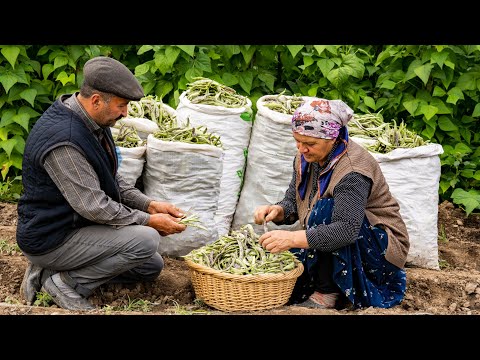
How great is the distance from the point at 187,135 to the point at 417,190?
5.05 feet

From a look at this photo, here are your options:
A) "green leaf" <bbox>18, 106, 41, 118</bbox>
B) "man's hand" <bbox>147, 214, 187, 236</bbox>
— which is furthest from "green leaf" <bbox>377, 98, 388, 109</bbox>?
"green leaf" <bbox>18, 106, 41, 118</bbox>

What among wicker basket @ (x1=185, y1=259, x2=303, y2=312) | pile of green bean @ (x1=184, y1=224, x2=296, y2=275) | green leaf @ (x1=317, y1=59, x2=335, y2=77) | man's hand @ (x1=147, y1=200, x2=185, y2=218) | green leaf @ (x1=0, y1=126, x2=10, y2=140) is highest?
green leaf @ (x1=317, y1=59, x2=335, y2=77)

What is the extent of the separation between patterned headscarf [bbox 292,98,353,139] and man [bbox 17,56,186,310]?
2.77 feet

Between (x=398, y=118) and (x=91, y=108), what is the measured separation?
3.04 metres

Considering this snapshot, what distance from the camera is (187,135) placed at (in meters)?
5.08

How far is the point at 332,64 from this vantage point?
6.04 meters

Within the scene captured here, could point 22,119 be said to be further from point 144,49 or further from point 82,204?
point 82,204

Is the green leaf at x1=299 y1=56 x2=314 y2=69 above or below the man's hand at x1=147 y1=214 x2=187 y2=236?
above

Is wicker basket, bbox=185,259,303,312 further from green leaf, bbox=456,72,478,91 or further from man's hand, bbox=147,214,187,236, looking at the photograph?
green leaf, bbox=456,72,478,91

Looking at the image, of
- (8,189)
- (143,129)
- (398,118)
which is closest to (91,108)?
(143,129)

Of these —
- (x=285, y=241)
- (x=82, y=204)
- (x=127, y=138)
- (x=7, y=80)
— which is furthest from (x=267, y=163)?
(x=7, y=80)

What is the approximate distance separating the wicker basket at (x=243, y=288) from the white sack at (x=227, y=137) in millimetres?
1222

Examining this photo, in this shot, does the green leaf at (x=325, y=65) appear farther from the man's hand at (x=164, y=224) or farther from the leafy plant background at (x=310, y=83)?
the man's hand at (x=164, y=224)

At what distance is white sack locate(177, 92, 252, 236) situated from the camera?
536 cm
